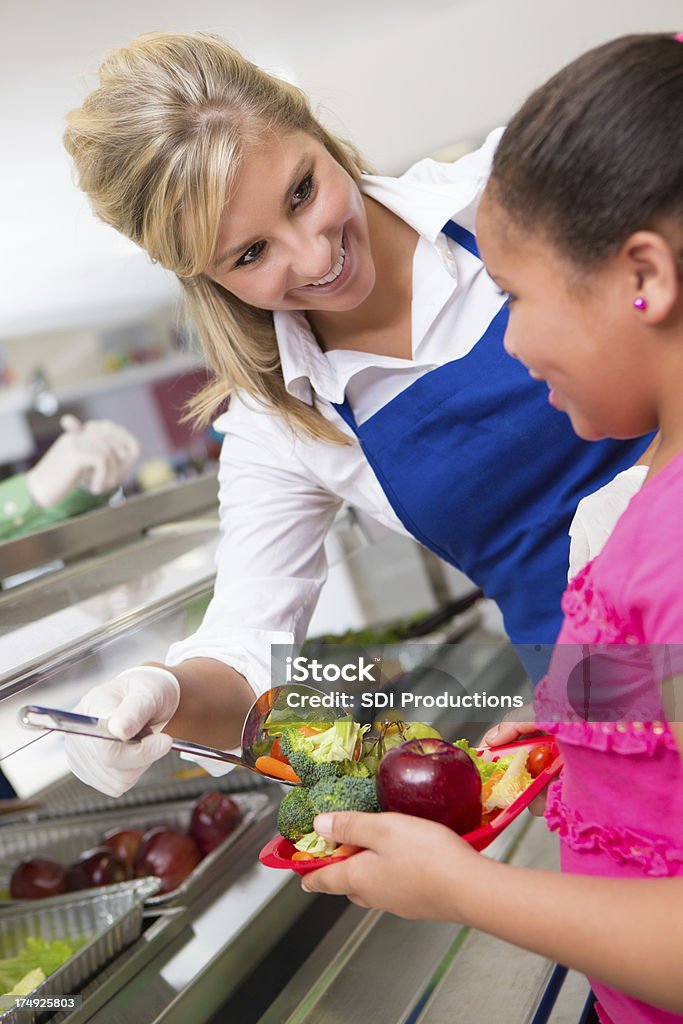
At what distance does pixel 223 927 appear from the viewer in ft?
5.31

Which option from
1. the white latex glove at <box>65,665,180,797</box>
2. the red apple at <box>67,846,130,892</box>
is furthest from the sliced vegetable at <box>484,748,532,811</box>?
the red apple at <box>67,846,130,892</box>

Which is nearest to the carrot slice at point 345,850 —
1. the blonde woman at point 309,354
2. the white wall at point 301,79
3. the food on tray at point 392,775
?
the food on tray at point 392,775

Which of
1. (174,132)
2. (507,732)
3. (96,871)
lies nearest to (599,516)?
(507,732)

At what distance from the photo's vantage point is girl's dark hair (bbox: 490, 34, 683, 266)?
75 cm

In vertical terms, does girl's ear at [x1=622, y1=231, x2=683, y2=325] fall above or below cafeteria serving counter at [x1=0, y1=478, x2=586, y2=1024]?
above

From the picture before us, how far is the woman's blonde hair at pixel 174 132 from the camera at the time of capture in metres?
1.34

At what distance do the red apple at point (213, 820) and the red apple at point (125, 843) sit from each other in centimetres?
11

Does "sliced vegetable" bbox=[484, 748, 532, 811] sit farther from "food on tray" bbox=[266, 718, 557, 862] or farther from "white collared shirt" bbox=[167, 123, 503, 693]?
"white collared shirt" bbox=[167, 123, 503, 693]

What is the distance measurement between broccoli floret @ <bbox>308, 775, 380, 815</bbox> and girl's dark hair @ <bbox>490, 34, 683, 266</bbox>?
54cm

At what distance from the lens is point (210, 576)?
165 centimetres

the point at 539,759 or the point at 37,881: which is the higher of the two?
the point at 539,759

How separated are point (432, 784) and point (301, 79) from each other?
226 inches

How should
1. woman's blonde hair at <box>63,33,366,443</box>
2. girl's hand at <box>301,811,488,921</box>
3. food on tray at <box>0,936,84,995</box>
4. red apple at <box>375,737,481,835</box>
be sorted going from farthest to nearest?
food on tray at <box>0,936,84,995</box> → woman's blonde hair at <box>63,33,366,443</box> → red apple at <box>375,737,481,835</box> → girl's hand at <box>301,811,488,921</box>

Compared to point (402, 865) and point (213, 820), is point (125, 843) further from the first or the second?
point (402, 865)
